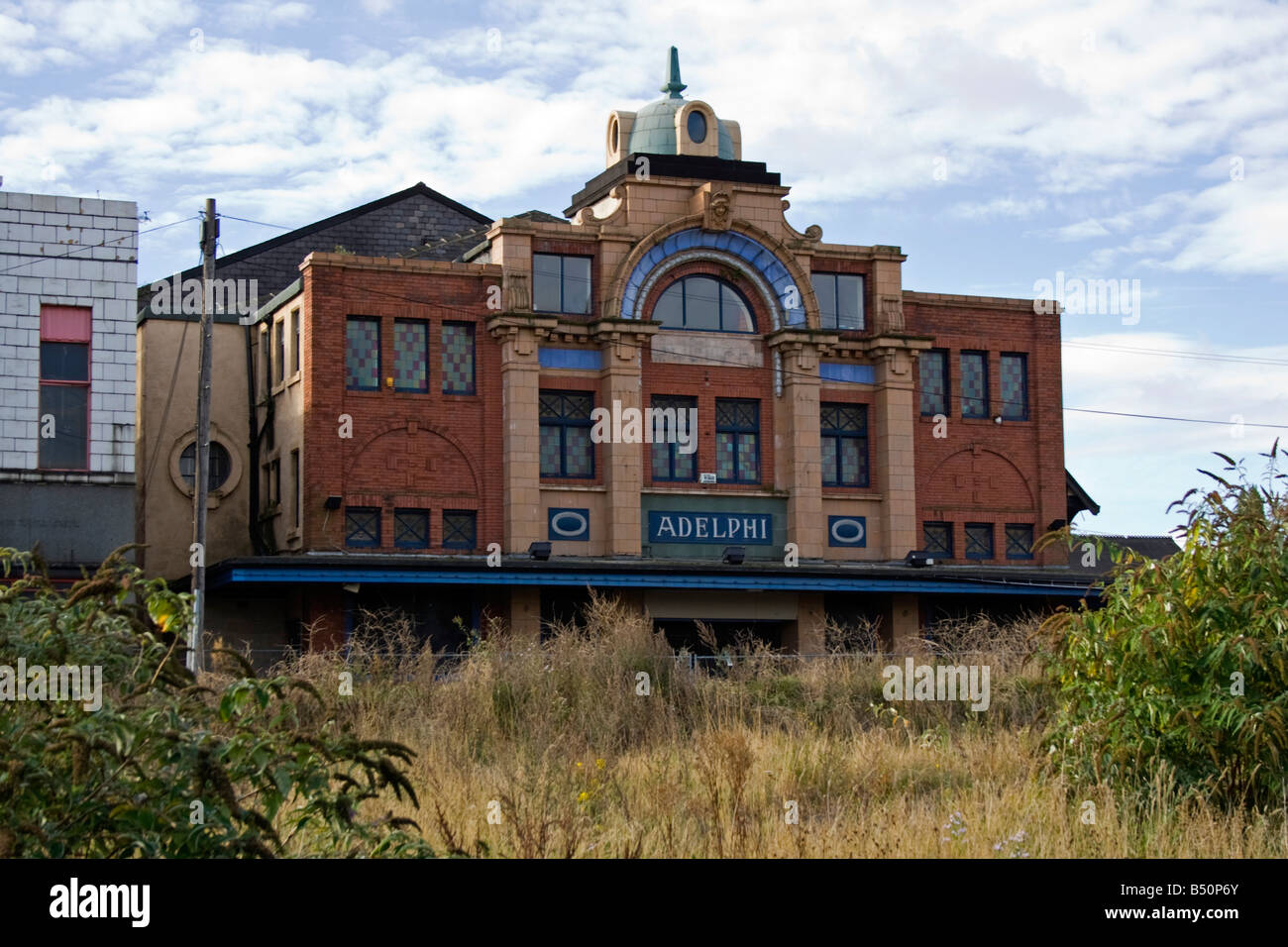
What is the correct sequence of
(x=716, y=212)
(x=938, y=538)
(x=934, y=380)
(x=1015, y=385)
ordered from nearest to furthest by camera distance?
(x=716, y=212)
(x=938, y=538)
(x=934, y=380)
(x=1015, y=385)

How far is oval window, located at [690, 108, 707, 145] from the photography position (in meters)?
40.5

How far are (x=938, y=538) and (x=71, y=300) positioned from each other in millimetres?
22157

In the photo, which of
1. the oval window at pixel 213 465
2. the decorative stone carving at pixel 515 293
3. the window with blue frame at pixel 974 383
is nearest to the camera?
the decorative stone carving at pixel 515 293

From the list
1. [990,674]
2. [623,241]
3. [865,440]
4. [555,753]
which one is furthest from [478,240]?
[555,753]

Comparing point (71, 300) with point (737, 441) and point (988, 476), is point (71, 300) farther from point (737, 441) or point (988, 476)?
point (988, 476)

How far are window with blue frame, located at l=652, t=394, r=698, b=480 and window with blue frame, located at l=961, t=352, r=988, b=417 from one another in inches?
318

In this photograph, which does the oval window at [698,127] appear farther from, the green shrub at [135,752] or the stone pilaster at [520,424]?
the green shrub at [135,752]

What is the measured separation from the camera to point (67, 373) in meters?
32.4

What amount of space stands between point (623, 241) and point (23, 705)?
31.4 m

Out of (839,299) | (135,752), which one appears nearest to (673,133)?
(839,299)

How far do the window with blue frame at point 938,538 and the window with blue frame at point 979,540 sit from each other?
23.4 inches

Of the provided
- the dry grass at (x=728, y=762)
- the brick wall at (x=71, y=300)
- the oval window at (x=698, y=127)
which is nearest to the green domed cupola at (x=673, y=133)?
the oval window at (x=698, y=127)

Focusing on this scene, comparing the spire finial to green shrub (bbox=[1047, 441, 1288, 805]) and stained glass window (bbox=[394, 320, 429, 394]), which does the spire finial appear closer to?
stained glass window (bbox=[394, 320, 429, 394])

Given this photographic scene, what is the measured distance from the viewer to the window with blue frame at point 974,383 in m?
42.3
